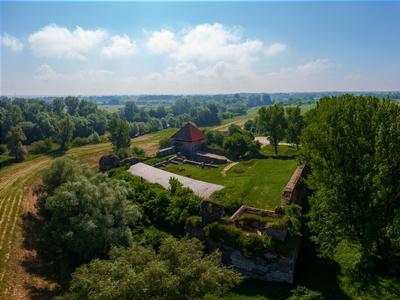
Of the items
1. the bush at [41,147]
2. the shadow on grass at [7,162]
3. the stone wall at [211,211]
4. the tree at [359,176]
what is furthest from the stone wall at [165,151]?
the tree at [359,176]

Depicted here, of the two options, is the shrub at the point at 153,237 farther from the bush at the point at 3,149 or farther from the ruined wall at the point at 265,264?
the bush at the point at 3,149

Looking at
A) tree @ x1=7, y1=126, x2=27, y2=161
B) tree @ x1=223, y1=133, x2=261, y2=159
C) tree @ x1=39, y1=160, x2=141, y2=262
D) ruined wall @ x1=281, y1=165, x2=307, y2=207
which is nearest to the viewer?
tree @ x1=39, y1=160, x2=141, y2=262

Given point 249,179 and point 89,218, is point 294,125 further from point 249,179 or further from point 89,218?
point 89,218

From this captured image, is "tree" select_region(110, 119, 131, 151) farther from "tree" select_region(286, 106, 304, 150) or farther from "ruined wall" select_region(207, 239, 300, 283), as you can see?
"ruined wall" select_region(207, 239, 300, 283)

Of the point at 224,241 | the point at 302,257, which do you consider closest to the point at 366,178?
the point at 302,257

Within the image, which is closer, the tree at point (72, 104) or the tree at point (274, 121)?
the tree at point (274, 121)

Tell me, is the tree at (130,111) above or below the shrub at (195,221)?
above

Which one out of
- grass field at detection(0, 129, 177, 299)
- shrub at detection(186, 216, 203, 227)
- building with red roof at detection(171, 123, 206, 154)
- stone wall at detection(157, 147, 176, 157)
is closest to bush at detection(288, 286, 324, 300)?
shrub at detection(186, 216, 203, 227)

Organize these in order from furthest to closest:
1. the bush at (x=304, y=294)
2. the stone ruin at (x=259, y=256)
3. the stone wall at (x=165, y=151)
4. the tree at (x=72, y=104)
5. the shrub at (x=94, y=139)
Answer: the tree at (x=72, y=104), the shrub at (x=94, y=139), the stone wall at (x=165, y=151), the stone ruin at (x=259, y=256), the bush at (x=304, y=294)

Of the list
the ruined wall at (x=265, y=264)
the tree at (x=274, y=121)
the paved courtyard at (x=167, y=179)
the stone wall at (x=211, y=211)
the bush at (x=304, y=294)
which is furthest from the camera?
the tree at (x=274, y=121)
